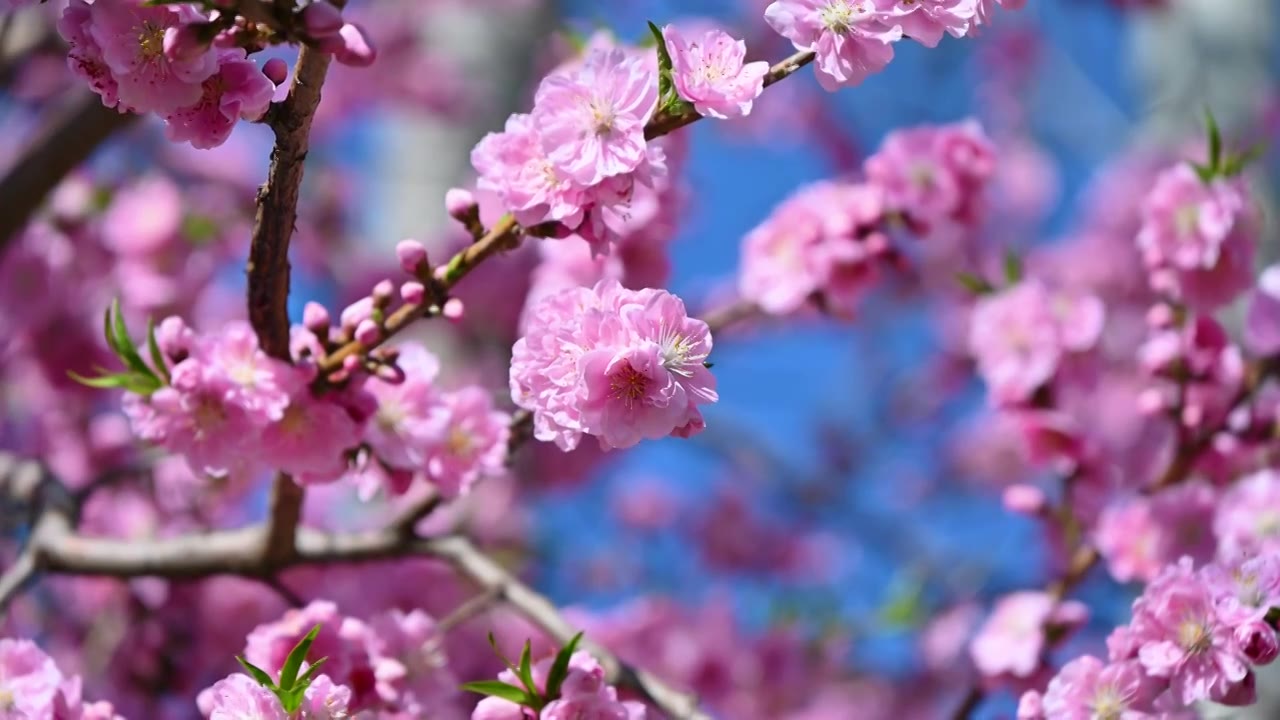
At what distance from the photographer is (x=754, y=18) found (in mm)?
5320

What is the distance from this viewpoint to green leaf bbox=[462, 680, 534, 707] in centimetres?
128

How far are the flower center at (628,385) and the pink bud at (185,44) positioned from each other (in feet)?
1.59

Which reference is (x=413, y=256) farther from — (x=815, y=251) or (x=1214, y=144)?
(x=1214, y=144)

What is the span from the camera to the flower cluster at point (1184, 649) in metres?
1.33

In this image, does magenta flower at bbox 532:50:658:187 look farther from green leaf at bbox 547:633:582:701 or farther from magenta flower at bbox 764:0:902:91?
green leaf at bbox 547:633:582:701

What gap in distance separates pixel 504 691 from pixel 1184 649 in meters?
0.76

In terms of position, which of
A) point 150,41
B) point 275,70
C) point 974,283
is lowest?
point 150,41

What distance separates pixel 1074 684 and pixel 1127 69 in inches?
191

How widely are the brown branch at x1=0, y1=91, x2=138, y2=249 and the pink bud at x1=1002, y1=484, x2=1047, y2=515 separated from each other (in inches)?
62.3

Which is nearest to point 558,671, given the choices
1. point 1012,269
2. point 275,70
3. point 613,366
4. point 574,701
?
point 574,701

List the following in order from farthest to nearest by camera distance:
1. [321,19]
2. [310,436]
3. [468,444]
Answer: [468,444] → [310,436] → [321,19]

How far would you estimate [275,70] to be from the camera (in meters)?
1.19

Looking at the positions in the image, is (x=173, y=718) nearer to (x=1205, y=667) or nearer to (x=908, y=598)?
(x=908, y=598)

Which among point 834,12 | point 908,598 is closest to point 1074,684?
point 834,12
